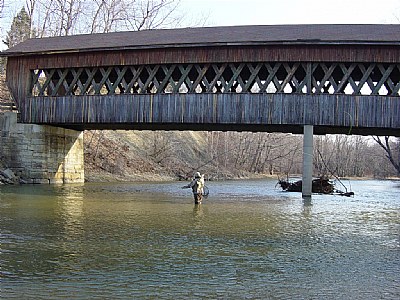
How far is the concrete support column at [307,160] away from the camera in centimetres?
2014

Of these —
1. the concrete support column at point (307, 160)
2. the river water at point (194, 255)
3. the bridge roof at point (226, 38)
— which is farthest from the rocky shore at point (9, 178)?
the concrete support column at point (307, 160)

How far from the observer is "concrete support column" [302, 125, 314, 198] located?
66.1ft

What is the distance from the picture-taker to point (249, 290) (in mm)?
5695

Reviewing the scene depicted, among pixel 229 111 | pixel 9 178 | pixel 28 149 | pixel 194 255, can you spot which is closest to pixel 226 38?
pixel 229 111

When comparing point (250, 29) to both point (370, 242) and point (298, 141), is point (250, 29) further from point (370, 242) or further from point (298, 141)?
point (298, 141)

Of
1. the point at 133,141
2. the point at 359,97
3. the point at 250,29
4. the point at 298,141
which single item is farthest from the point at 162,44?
the point at 298,141

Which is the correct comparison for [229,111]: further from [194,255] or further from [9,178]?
[194,255]

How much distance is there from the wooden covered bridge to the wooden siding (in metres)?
0.04

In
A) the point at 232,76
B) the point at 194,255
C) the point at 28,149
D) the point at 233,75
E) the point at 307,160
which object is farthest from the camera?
the point at 28,149

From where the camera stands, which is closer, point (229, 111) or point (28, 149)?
point (229, 111)

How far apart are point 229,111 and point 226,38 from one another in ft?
9.98

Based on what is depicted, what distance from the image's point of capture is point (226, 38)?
21.5 metres

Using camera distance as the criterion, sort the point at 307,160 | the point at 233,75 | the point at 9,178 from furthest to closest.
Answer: the point at 9,178 < the point at 233,75 < the point at 307,160

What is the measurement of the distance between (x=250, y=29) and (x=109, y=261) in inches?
748
